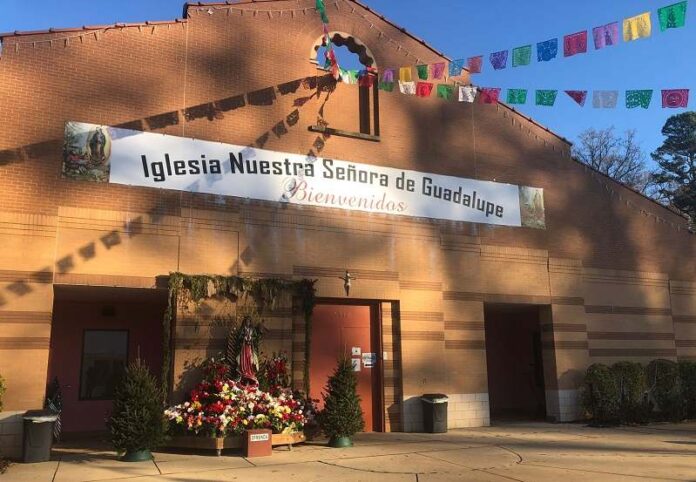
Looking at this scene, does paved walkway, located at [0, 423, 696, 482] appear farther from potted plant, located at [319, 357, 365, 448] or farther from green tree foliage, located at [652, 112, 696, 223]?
green tree foliage, located at [652, 112, 696, 223]

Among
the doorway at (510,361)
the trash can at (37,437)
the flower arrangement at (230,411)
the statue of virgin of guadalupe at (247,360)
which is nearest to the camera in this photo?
the trash can at (37,437)

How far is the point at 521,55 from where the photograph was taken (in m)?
13.6

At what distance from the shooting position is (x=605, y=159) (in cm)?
4359

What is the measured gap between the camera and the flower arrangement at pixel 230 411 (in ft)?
37.5

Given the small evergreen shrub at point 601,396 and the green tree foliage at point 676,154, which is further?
the green tree foliage at point 676,154

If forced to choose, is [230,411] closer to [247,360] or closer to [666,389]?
[247,360]

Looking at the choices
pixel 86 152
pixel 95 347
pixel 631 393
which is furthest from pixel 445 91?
pixel 95 347

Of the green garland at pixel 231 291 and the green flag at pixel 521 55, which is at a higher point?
the green flag at pixel 521 55

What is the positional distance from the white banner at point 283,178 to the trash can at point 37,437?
15.5ft

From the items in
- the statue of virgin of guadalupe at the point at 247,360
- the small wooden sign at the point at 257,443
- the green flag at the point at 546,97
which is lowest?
the small wooden sign at the point at 257,443

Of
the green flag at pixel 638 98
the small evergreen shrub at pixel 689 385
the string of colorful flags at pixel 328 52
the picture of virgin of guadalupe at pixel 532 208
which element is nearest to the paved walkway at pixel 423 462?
the small evergreen shrub at pixel 689 385

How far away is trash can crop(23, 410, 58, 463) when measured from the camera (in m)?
10.6

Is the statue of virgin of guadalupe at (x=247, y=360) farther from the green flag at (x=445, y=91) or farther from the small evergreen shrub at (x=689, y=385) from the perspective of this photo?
the small evergreen shrub at (x=689, y=385)

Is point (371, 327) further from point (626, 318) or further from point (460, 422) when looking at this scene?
point (626, 318)
